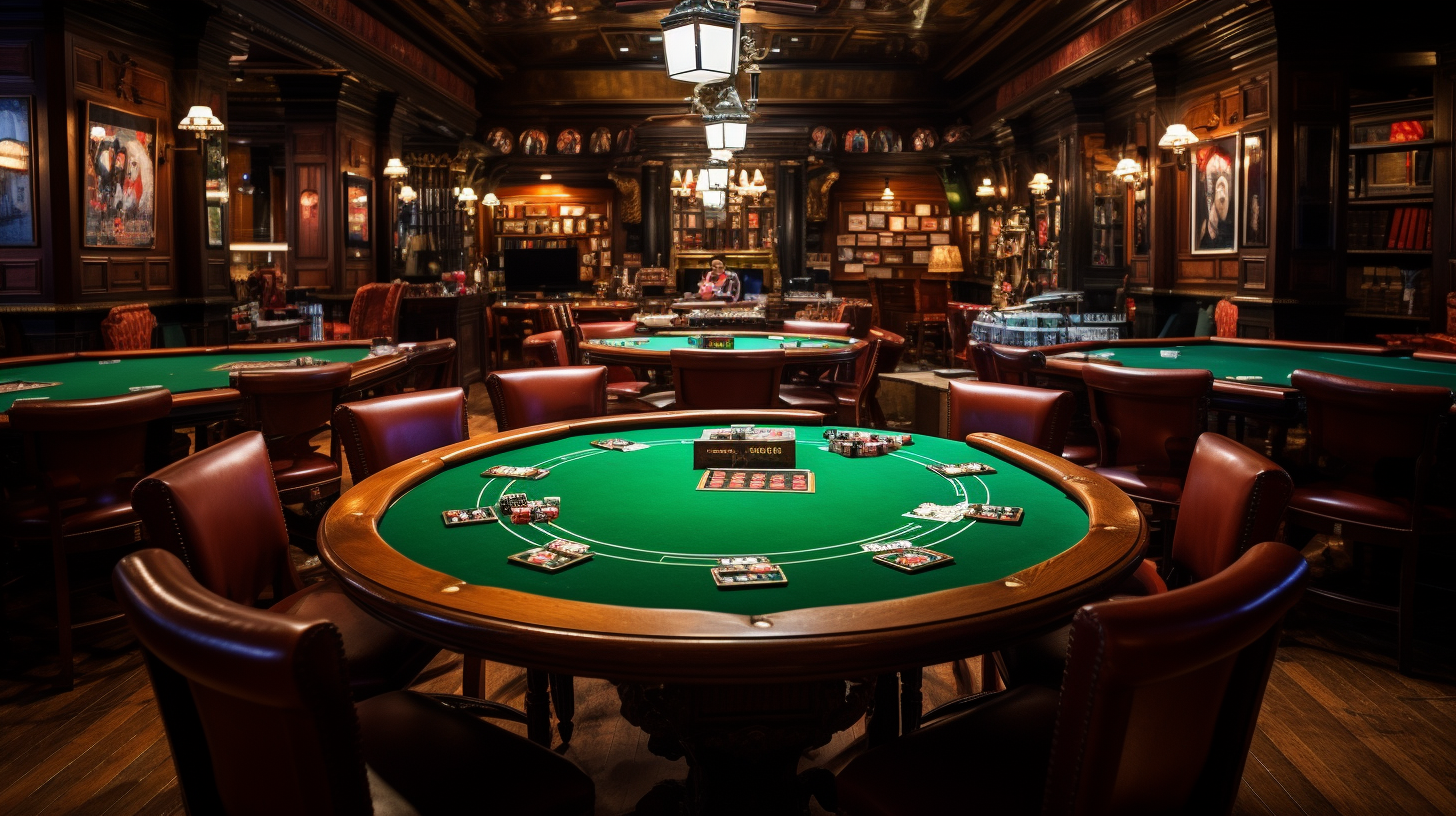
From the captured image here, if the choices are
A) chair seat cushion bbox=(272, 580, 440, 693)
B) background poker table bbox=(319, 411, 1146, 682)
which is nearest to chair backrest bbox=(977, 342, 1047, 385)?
background poker table bbox=(319, 411, 1146, 682)

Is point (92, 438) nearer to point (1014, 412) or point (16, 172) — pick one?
point (1014, 412)

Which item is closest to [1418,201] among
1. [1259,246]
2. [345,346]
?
[1259,246]

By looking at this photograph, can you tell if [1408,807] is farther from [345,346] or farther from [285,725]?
[345,346]

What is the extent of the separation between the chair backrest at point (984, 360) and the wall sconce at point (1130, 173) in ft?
17.6

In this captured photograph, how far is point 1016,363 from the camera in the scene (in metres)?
4.30

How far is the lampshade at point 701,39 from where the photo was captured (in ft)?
14.0

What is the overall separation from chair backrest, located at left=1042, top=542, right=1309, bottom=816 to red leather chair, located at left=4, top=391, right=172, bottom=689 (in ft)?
9.63

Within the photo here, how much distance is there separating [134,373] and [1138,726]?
4.58m

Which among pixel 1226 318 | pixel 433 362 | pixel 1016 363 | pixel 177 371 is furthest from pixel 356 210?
pixel 1226 318

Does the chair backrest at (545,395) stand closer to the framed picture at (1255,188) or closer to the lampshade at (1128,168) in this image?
the framed picture at (1255,188)

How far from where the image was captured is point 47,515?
10.2 feet

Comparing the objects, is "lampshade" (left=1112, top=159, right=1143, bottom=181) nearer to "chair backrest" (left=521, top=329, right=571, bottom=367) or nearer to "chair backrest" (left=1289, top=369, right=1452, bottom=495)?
"chair backrest" (left=1289, top=369, right=1452, bottom=495)

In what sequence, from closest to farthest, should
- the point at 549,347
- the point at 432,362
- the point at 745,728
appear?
the point at 745,728 → the point at 432,362 → the point at 549,347

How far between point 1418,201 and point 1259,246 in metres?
1.76
